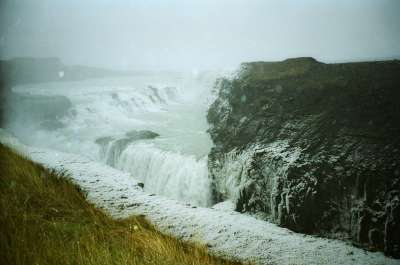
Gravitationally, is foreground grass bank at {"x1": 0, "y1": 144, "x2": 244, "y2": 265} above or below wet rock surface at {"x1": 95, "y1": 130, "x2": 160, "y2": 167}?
above

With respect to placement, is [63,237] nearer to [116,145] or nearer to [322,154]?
[322,154]

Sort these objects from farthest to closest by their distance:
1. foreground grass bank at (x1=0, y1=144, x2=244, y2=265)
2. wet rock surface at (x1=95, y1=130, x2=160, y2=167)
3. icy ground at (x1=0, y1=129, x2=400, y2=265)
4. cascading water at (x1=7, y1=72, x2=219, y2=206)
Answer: wet rock surface at (x1=95, y1=130, x2=160, y2=167) → cascading water at (x1=7, y1=72, x2=219, y2=206) → icy ground at (x1=0, y1=129, x2=400, y2=265) → foreground grass bank at (x1=0, y1=144, x2=244, y2=265)

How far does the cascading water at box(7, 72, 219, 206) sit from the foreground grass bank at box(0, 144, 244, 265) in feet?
20.9

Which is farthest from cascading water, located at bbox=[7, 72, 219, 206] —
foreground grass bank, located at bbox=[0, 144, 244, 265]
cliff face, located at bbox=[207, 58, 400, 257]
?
foreground grass bank, located at bbox=[0, 144, 244, 265]

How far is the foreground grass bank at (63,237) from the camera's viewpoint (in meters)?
2.78

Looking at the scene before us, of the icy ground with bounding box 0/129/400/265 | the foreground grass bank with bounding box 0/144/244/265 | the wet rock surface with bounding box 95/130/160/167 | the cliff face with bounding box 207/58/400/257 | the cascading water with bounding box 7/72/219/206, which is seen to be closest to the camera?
the foreground grass bank with bounding box 0/144/244/265

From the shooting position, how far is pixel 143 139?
52.6ft

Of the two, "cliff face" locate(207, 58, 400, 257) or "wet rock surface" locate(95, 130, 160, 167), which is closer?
"cliff face" locate(207, 58, 400, 257)

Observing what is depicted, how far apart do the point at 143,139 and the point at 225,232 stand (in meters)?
11.5

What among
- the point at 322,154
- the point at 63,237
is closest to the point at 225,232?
the point at 63,237

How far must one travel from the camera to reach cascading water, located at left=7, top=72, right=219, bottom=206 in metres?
11.4

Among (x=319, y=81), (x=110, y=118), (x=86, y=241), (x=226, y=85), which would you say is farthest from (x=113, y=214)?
(x=110, y=118)

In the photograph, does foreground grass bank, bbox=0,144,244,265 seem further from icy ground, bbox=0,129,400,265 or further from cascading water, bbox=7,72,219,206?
cascading water, bbox=7,72,219,206

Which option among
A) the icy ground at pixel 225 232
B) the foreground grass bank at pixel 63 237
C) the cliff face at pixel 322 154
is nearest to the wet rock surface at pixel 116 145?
the cliff face at pixel 322 154
